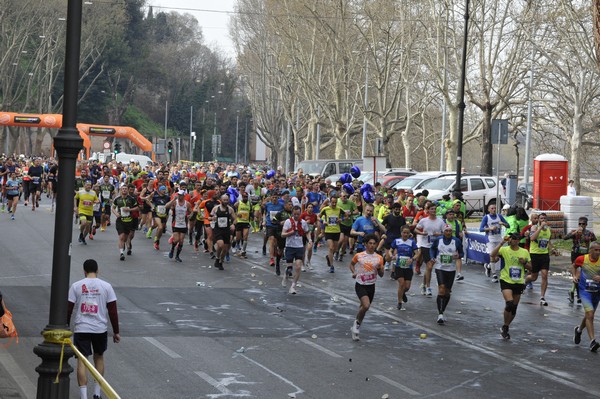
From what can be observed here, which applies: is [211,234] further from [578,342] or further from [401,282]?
[578,342]

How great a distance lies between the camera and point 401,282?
17297 mm

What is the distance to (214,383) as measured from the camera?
447 inches

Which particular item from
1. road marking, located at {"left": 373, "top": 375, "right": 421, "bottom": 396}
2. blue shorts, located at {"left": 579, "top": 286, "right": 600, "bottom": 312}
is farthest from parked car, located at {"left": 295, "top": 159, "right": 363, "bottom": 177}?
road marking, located at {"left": 373, "top": 375, "right": 421, "bottom": 396}

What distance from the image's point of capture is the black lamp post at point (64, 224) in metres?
8.00

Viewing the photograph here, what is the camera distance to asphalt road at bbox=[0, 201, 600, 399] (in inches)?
452

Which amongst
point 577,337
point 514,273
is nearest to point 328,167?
point 514,273

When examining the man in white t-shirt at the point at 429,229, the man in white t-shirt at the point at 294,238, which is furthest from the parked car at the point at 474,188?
the man in white t-shirt at the point at 294,238

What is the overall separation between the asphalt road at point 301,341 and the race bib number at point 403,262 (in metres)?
0.76

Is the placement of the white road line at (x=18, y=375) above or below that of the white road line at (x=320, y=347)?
below

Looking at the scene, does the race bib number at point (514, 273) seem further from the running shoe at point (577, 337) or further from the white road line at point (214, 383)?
the white road line at point (214, 383)

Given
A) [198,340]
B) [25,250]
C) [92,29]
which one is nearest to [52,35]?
[92,29]

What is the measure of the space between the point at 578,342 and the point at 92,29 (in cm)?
6621

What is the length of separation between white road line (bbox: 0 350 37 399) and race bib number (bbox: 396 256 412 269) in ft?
23.0

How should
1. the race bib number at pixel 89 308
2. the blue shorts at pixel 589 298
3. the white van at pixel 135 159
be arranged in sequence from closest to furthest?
the race bib number at pixel 89 308, the blue shorts at pixel 589 298, the white van at pixel 135 159
